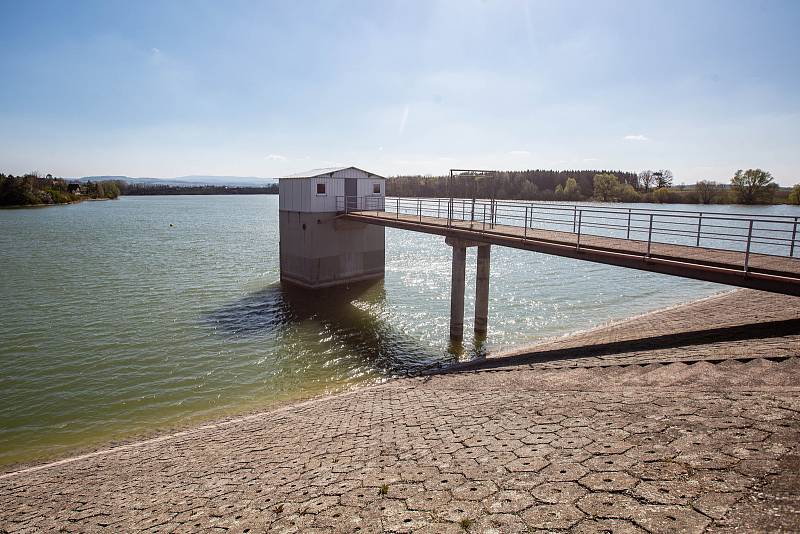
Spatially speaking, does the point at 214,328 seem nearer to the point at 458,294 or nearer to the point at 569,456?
the point at 458,294

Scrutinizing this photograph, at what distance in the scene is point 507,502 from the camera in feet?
15.6

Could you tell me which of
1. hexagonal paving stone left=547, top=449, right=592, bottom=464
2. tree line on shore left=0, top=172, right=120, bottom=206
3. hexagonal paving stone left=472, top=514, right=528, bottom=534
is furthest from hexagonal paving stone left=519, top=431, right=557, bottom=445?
tree line on shore left=0, top=172, right=120, bottom=206

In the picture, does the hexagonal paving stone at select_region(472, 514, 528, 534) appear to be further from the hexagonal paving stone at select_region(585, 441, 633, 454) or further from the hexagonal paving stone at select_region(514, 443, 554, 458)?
the hexagonal paving stone at select_region(585, 441, 633, 454)

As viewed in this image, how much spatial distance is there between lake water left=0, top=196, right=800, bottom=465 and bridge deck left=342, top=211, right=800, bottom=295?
397 cm

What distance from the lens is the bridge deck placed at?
1035 cm

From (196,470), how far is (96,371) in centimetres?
931

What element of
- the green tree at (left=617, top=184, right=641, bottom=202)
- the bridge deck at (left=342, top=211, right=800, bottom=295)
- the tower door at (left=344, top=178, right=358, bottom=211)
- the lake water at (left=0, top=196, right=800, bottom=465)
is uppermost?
the green tree at (left=617, top=184, right=641, bottom=202)

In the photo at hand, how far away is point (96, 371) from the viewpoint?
14.6m

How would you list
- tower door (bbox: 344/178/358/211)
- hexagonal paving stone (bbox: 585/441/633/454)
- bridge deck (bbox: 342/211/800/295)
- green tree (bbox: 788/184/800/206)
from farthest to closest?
green tree (bbox: 788/184/800/206) → tower door (bbox: 344/178/358/211) → bridge deck (bbox: 342/211/800/295) → hexagonal paving stone (bbox: 585/441/633/454)

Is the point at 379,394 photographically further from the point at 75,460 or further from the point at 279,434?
the point at 75,460

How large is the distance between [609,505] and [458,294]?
1400 centimetres

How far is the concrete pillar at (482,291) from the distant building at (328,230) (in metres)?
10.6

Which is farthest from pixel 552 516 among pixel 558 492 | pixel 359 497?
pixel 359 497

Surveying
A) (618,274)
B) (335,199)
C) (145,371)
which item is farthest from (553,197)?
(145,371)
